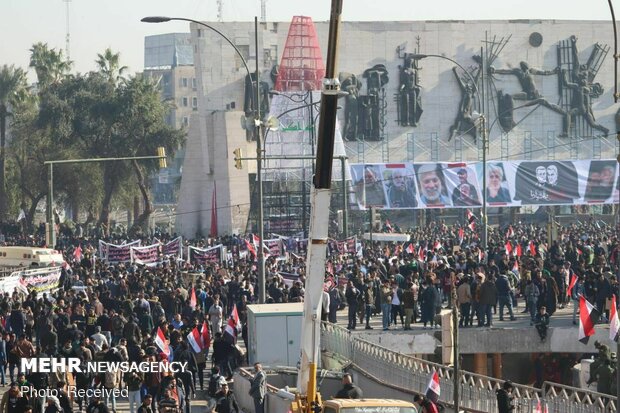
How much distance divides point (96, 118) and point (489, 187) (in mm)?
25740

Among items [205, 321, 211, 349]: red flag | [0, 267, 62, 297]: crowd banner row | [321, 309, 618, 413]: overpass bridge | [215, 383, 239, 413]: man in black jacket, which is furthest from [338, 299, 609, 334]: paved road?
[215, 383, 239, 413]: man in black jacket

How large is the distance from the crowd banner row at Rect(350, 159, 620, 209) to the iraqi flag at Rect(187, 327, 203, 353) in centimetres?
4190

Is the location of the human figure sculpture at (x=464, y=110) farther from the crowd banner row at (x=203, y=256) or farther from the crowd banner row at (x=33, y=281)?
the crowd banner row at (x=33, y=281)

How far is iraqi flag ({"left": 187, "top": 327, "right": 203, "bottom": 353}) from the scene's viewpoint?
25969mm

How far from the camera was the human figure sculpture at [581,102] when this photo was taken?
289 ft

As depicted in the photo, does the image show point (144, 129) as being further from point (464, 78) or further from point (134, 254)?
point (134, 254)

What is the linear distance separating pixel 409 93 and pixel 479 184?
17050mm

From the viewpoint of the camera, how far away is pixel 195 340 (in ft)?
85.9

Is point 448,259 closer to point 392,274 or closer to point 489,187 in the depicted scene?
point 392,274

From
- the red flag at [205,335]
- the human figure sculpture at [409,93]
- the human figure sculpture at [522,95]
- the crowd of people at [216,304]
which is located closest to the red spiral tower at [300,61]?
the human figure sculpture at [409,93]

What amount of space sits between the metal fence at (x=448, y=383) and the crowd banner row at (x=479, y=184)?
139 ft

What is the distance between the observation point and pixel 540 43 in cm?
8856

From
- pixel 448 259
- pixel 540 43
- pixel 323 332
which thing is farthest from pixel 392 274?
pixel 540 43

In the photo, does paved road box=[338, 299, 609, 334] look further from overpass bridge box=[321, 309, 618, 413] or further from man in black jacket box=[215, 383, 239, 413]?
man in black jacket box=[215, 383, 239, 413]
